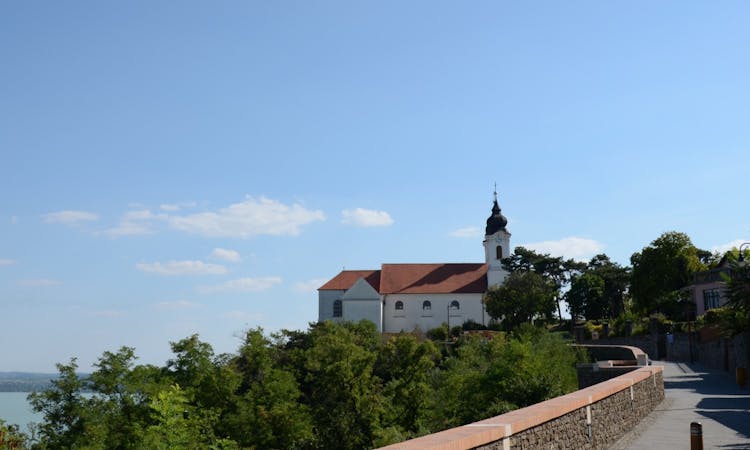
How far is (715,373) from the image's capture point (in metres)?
32.1

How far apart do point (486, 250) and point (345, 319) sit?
21.4 metres

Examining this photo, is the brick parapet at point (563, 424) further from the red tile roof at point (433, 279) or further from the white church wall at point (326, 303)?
the white church wall at point (326, 303)

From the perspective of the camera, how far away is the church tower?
9212cm

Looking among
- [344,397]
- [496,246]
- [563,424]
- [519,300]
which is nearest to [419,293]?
[496,246]

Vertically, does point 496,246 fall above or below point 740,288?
above

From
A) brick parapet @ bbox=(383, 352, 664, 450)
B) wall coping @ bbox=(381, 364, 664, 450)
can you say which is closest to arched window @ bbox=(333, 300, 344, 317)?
brick parapet @ bbox=(383, 352, 664, 450)

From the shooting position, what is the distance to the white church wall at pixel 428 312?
9088 cm

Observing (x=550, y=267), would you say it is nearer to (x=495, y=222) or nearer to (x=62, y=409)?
(x=495, y=222)

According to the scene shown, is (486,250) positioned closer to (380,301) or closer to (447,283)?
(447,283)

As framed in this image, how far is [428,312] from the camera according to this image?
91562 millimetres

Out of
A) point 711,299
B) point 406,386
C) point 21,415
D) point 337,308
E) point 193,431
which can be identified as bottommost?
point 21,415

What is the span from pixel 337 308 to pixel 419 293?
11176mm

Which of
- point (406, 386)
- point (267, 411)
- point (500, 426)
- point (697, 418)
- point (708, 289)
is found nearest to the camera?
point (500, 426)

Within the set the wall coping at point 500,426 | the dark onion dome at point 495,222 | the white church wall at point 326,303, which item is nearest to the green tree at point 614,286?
the dark onion dome at point 495,222
